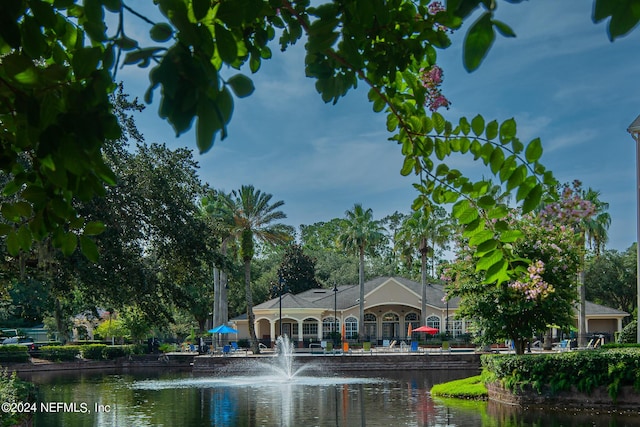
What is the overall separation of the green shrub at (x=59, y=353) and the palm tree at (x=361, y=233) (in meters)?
22.2

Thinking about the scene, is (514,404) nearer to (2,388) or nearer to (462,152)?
(2,388)

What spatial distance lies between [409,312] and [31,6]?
62.3 metres

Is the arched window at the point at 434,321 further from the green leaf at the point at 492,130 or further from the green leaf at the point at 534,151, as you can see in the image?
the green leaf at the point at 534,151

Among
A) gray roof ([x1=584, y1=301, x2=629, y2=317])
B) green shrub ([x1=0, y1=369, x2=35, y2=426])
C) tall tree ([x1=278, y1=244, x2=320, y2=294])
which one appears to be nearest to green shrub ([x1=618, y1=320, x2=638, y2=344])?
gray roof ([x1=584, y1=301, x2=629, y2=317])

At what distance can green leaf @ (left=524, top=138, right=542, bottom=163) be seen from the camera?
2973 mm

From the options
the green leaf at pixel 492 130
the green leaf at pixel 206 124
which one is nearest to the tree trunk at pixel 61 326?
the green leaf at pixel 492 130

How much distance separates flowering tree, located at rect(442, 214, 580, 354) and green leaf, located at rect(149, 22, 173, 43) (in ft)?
73.9

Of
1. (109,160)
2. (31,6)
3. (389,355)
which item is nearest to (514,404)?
(109,160)

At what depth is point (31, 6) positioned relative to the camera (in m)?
2.42

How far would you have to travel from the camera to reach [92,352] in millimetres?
48156

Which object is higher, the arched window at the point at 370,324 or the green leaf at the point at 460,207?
the green leaf at the point at 460,207

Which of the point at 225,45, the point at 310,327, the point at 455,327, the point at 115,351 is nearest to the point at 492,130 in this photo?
the point at 225,45

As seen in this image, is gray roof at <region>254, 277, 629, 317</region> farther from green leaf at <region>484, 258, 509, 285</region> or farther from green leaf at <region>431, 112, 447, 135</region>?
green leaf at <region>484, 258, 509, 285</region>

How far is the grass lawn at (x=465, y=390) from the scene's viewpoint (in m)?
25.3
